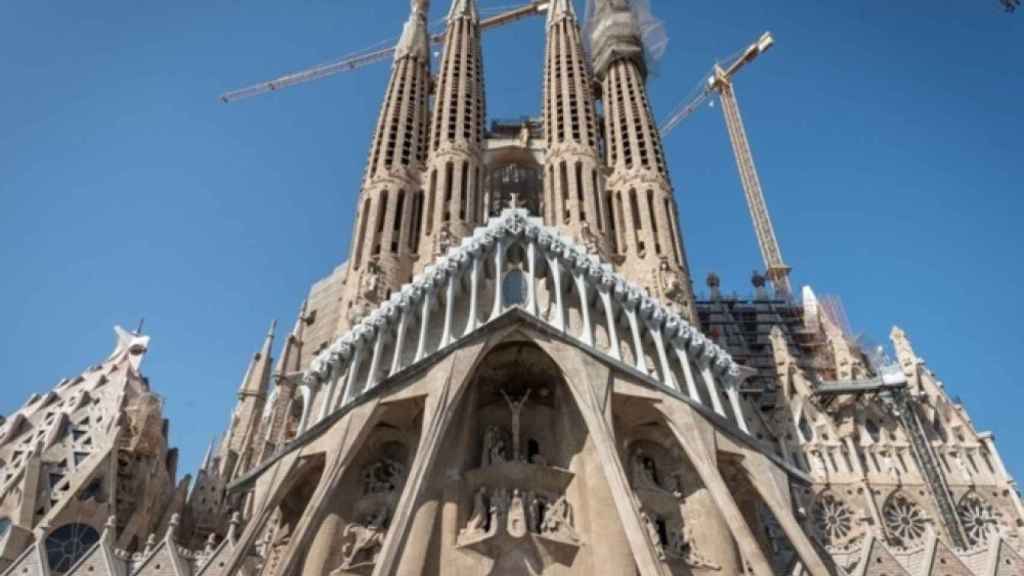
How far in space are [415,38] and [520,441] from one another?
2224 centimetres

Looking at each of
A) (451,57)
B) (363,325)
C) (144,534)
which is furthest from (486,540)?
(451,57)

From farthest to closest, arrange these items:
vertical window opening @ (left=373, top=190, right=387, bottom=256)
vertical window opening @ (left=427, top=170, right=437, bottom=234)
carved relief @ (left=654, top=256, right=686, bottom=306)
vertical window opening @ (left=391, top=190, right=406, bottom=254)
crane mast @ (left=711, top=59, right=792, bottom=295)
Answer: crane mast @ (left=711, top=59, right=792, bottom=295) < vertical window opening @ (left=427, top=170, right=437, bottom=234) < vertical window opening @ (left=391, top=190, right=406, bottom=254) < vertical window opening @ (left=373, top=190, right=387, bottom=256) < carved relief @ (left=654, top=256, right=686, bottom=306)

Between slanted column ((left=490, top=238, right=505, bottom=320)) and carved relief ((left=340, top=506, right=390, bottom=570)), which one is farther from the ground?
slanted column ((left=490, top=238, right=505, bottom=320))

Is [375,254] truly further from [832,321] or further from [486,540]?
[832,321]

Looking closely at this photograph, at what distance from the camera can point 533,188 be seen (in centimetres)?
3509

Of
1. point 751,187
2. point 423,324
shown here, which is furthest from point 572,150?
point 751,187

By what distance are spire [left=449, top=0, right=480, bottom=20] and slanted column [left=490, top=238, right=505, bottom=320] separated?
62.2 ft

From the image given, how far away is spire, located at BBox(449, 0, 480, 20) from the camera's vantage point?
36.4 meters

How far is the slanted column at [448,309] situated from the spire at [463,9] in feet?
65.0

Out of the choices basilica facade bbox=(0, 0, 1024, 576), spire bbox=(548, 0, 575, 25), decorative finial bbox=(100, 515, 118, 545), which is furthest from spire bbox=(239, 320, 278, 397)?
spire bbox=(548, 0, 575, 25)

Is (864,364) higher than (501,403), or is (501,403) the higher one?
(864,364)

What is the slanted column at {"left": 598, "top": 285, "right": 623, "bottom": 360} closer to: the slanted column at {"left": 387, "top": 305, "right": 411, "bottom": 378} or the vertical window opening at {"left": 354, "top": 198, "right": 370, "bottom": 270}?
the slanted column at {"left": 387, "top": 305, "right": 411, "bottom": 378}

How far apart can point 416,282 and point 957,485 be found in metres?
18.7

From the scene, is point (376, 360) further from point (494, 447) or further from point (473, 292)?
point (494, 447)
